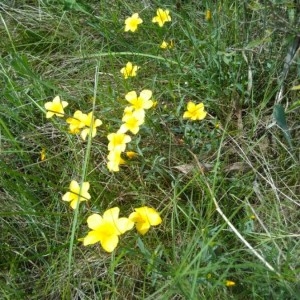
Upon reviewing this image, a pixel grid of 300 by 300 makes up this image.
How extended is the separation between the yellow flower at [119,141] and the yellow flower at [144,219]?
0.73ft

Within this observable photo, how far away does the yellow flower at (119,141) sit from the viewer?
1.28m

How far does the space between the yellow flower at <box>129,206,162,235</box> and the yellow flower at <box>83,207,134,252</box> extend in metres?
0.04

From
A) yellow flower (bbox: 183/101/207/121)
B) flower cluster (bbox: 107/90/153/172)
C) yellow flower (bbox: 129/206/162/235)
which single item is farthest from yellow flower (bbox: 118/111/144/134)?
yellow flower (bbox: 129/206/162/235)

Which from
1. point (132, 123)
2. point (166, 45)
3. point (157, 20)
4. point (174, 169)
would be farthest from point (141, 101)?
point (157, 20)

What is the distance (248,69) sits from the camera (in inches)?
58.5

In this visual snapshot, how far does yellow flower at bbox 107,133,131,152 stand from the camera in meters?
1.28

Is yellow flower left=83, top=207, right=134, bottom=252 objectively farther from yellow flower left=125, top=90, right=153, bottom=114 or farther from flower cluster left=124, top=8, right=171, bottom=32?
flower cluster left=124, top=8, right=171, bottom=32

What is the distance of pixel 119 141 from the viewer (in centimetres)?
129

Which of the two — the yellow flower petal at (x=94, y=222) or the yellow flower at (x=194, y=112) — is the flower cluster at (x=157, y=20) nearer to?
the yellow flower at (x=194, y=112)

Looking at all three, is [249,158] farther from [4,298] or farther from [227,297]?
[4,298]

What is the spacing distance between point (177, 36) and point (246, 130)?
0.47 m

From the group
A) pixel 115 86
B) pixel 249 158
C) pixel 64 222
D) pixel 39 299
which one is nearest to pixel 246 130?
pixel 249 158

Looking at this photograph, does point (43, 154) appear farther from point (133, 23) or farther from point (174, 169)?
point (133, 23)

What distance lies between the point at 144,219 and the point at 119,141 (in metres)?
0.26
